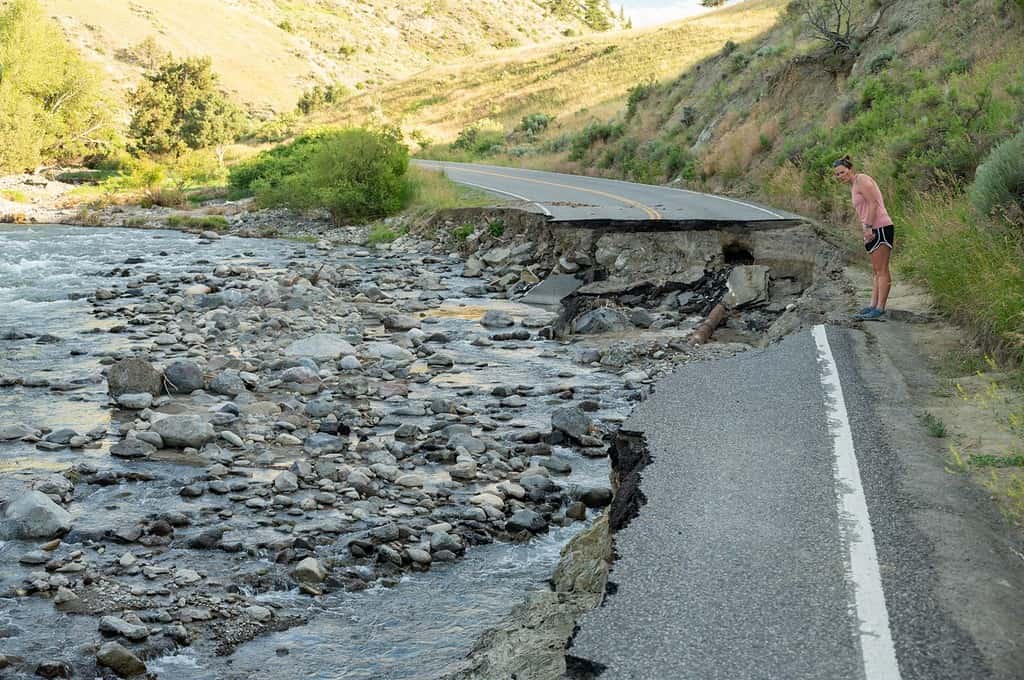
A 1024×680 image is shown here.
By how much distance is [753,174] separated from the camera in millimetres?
26906

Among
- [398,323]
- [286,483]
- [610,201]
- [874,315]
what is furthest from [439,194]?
[286,483]

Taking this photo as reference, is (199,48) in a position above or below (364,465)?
above

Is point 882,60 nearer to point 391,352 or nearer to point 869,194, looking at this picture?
point 869,194

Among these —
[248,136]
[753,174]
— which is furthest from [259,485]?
[248,136]

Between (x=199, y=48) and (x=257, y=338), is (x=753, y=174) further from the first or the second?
(x=199, y=48)

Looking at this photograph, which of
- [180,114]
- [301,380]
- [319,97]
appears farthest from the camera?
[319,97]

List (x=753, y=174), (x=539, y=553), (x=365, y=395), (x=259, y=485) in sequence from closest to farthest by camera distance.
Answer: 1. (x=539, y=553)
2. (x=259, y=485)
3. (x=365, y=395)
4. (x=753, y=174)

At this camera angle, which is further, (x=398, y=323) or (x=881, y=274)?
(x=398, y=323)

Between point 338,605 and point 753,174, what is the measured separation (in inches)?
920

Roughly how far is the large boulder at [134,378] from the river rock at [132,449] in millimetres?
1965

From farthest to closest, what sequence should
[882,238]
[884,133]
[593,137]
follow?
[593,137], [884,133], [882,238]

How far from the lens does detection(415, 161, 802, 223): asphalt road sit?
63.5 feet

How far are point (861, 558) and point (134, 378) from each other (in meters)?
8.04

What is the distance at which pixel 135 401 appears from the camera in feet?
32.9
